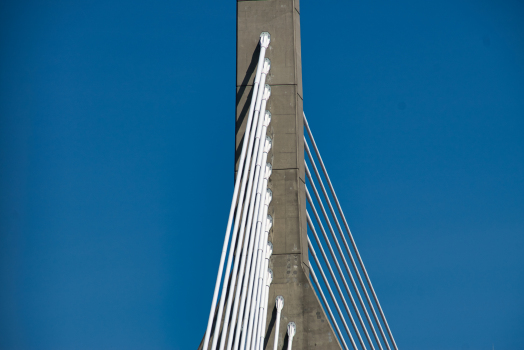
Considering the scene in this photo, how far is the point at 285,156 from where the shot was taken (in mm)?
10969

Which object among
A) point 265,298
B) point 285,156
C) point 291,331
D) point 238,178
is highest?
point 285,156

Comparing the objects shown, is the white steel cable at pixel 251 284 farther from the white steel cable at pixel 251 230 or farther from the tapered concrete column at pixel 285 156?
the tapered concrete column at pixel 285 156

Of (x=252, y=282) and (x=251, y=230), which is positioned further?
(x=251, y=230)

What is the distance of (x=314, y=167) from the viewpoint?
12516 mm

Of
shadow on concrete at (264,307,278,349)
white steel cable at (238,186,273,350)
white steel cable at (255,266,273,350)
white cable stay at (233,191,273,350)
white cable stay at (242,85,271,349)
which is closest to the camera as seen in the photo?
white cable stay at (233,191,273,350)

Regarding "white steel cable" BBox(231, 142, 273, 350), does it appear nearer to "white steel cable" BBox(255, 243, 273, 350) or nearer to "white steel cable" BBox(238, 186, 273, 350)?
"white steel cable" BBox(238, 186, 273, 350)

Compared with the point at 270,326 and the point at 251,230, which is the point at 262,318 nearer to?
the point at 270,326

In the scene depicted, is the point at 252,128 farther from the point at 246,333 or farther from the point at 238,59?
the point at 246,333

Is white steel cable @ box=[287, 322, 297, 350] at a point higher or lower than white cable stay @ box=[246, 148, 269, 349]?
lower

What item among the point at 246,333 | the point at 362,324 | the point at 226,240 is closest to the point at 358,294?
the point at 362,324

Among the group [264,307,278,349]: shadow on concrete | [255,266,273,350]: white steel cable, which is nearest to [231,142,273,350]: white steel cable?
[255,266,273,350]: white steel cable

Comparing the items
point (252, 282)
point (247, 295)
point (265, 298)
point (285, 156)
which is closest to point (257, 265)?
point (252, 282)

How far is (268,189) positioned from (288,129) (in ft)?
3.55

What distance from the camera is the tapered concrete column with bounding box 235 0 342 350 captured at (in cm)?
1055
